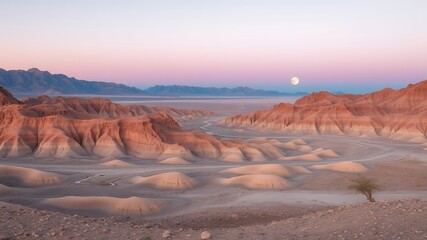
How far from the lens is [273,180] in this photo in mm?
43656

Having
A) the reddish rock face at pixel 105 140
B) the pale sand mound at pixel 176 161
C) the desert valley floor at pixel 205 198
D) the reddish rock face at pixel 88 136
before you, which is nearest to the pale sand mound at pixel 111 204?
the desert valley floor at pixel 205 198

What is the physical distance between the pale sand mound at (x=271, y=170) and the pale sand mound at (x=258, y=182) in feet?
16.3

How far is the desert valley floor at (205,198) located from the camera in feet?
49.9

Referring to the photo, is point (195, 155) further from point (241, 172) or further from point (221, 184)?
point (221, 184)

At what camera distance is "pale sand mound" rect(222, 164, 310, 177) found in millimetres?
49594

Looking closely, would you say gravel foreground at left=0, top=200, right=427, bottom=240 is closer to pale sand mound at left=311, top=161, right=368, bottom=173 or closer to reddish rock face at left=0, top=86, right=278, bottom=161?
pale sand mound at left=311, top=161, right=368, bottom=173

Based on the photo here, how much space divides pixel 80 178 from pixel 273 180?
799 inches

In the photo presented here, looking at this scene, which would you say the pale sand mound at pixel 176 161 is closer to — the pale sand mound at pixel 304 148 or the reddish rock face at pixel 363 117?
the pale sand mound at pixel 304 148

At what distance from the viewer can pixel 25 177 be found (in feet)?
146

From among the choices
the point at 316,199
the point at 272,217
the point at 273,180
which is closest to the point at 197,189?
the point at 273,180

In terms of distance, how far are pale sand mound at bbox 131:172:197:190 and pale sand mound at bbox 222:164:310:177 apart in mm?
8193

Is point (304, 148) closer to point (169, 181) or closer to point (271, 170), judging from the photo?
point (271, 170)

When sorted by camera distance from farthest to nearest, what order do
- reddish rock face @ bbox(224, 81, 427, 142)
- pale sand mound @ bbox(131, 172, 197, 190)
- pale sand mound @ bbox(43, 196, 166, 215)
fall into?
1. reddish rock face @ bbox(224, 81, 427, 142)
2. pale sand mound @ bbox(131, 172, 197, 190)
3. pale sand mound @ bbox(43, 196, 166, 215)

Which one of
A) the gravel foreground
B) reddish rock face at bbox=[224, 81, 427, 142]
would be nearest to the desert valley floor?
the gravel foreground
